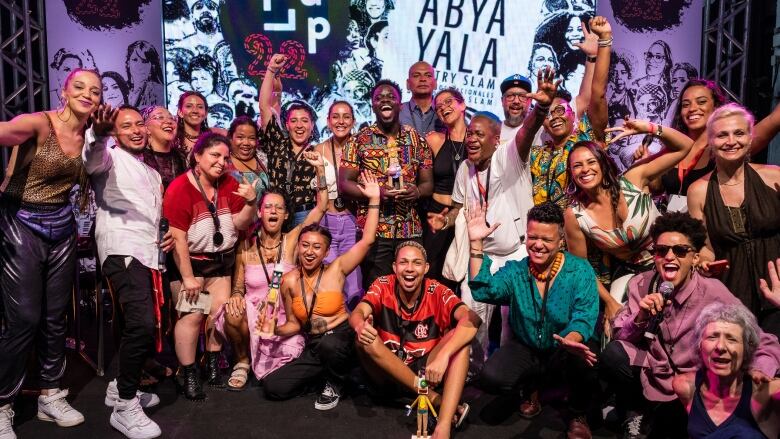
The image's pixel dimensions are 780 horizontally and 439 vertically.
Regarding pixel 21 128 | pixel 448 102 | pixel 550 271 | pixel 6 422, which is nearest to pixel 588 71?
pixel 448 102

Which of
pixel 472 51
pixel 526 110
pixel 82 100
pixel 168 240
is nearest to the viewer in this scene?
pixel 82 100

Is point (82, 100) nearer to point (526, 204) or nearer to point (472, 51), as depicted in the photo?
point (526, 204)

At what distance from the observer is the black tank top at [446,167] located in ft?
15.4

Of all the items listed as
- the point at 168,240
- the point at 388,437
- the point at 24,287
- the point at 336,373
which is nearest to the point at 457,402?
the point at 388,437

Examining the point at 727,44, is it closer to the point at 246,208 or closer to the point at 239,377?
the point at 246,208

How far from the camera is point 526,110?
4.97 metres

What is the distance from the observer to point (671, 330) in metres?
3.12

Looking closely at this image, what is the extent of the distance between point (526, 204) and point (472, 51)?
3301mm

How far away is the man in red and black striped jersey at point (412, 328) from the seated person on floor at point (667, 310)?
2.63ft

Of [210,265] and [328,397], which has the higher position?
[210,265]

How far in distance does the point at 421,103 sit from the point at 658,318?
9.21 feet

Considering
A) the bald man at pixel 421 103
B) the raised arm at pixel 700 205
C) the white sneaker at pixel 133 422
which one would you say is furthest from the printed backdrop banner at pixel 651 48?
the white sneaker at pixel 133 422

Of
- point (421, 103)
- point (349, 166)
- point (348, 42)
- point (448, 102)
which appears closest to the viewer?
point (349, 166)

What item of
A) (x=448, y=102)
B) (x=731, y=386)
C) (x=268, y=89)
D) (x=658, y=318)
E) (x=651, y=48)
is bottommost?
(x=731, y=386)
